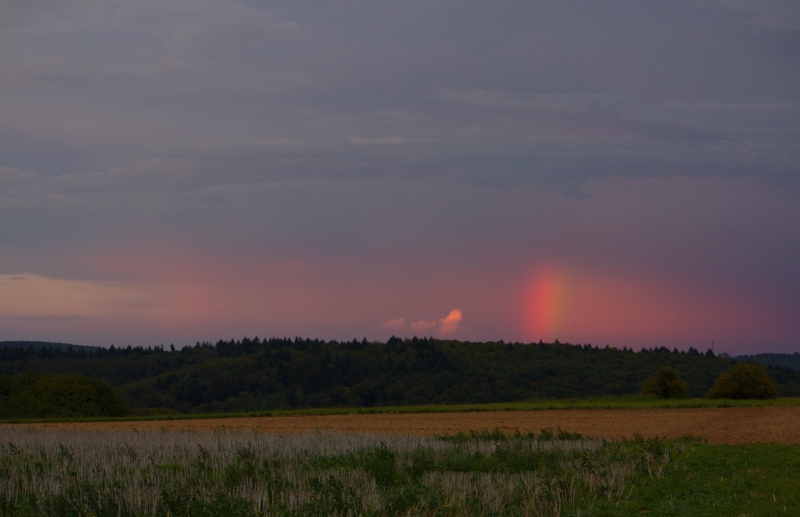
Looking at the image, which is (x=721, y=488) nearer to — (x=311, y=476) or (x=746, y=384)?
(x=311, y=476)

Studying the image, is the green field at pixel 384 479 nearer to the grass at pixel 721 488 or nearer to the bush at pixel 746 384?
the grass at pixel 721 488

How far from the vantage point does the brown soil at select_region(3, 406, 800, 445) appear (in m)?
31.7

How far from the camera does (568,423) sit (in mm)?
38031

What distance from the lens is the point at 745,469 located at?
A: 60.0 feet

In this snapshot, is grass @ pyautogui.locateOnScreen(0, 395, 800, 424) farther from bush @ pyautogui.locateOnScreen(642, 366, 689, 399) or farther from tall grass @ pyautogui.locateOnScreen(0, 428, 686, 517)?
tall grass @ pyautogui.locateOnScreen(0, 428, 686, 517)

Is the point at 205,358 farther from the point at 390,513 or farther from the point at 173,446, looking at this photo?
the point at 390,513

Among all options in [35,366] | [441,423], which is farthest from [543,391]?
[35,366]

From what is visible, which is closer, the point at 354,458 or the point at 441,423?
the point at 354,458

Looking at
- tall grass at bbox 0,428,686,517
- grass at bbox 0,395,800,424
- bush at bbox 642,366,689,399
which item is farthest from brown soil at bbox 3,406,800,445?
bush at bbox 642,366,689,399

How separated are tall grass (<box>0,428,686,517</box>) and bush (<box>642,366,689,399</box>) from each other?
1388 inches

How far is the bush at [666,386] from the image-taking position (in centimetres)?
5588

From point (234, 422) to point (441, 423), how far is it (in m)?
11.9

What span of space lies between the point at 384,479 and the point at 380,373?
9815 centimetres

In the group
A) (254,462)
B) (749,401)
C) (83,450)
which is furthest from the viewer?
(749,401)
